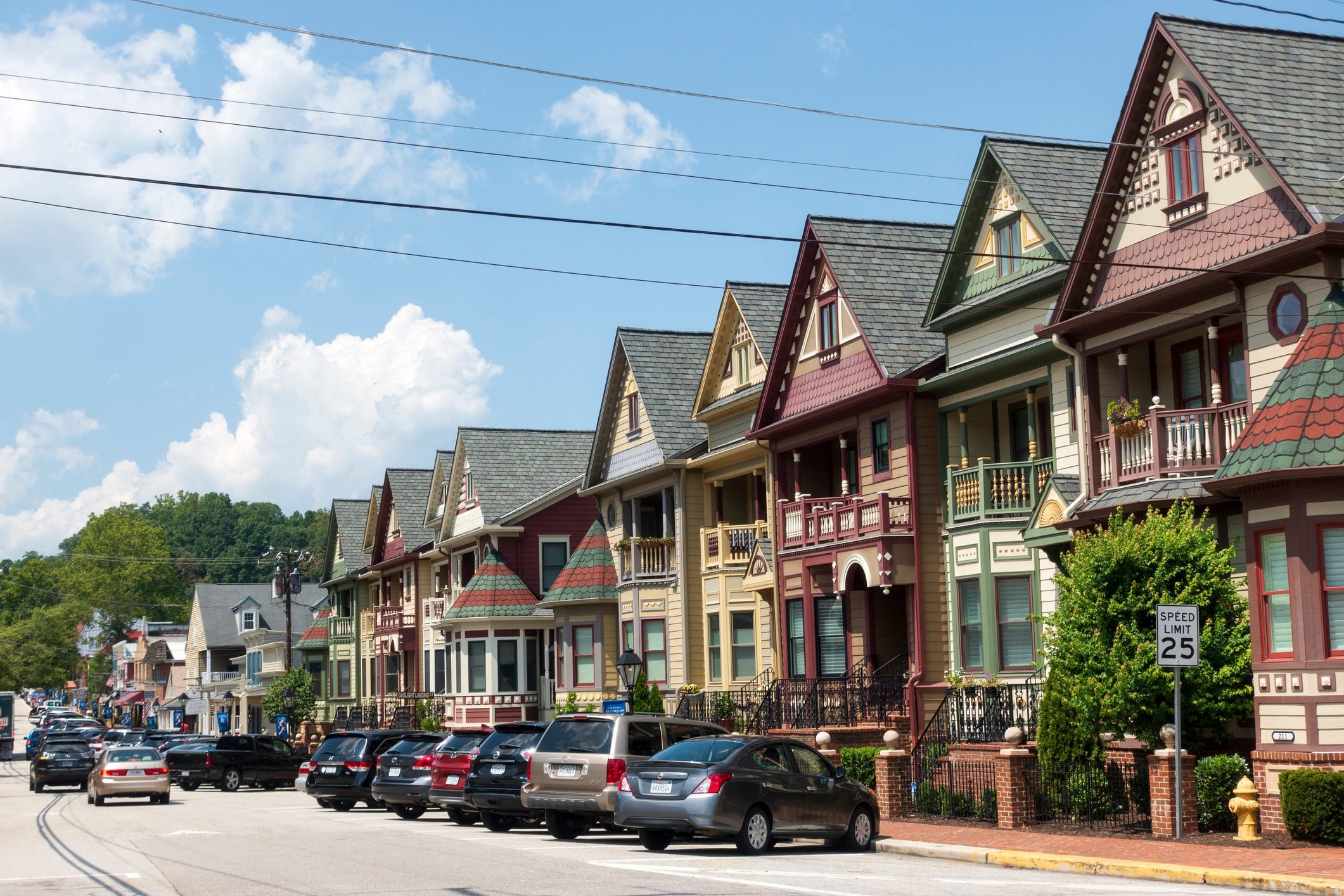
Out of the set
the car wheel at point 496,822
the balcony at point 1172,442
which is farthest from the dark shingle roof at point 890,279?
the car wheel at point 496,822

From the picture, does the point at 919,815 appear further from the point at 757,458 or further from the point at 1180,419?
the point at 757,458

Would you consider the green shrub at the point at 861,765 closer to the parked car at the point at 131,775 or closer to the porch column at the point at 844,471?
the porch column at the point at 844,471

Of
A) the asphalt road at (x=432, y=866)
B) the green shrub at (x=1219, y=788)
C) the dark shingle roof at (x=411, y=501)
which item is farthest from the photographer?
the dark shingle roof at (x=411, y=501)

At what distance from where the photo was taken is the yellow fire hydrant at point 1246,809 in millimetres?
19453

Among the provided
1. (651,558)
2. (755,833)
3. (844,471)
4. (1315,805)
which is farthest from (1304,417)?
(651,558)

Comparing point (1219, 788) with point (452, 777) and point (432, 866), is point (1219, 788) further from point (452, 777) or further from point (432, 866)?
point (452, 777)

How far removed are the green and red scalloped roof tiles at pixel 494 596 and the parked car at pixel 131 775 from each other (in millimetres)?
16490

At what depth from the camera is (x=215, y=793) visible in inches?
1745

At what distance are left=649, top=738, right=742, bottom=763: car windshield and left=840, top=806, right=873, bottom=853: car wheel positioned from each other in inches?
88.6

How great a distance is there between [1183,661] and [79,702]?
186976mm

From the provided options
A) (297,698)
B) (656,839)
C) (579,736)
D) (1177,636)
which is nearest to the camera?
(1177,636)

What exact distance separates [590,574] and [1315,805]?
29.8m

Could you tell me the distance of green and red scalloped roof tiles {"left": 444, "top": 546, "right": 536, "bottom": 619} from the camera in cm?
5228

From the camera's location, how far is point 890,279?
33.7 metres
